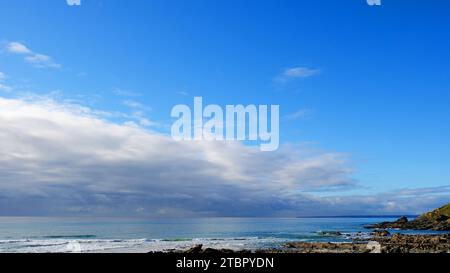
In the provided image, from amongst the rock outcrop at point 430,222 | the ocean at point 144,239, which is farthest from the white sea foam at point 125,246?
the rock outcrop at point 430,222

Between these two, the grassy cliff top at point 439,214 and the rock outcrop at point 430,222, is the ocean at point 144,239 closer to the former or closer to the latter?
the rock outcrop at point 430,222

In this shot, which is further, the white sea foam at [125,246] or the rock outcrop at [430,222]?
the rock outcrop at [430,222]

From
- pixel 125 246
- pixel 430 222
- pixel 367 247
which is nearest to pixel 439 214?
pixel 430 222

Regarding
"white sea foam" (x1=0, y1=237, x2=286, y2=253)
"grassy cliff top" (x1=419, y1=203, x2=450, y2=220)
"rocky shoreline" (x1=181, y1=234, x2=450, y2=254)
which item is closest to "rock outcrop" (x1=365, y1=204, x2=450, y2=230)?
"grassy cliff top" (x1=419, y1=203, x2=450, y2=220)

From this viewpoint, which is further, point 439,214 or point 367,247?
point 439,214

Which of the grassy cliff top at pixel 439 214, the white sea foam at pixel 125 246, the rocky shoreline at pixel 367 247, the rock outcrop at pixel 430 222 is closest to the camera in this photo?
the rocky shoreline at pixel 367 247

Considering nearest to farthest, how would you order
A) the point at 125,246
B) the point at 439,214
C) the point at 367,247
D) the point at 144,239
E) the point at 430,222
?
the point at 367,247 < the point at 125,246 < the point at 144,239 < the point at 430,222 < the point at 439,214

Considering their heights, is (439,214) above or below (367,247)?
above

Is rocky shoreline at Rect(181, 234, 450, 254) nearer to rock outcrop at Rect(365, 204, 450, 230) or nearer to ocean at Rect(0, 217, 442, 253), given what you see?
ocean at Rect(0, 217, 442, 253)

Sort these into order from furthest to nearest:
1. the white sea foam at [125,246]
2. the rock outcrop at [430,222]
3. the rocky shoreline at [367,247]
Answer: the rock outcrop at [430,222], the white sea foam at [125,246], the rocky shoreline at [367,247]

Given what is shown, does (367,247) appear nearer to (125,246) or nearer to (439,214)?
(125,246)
